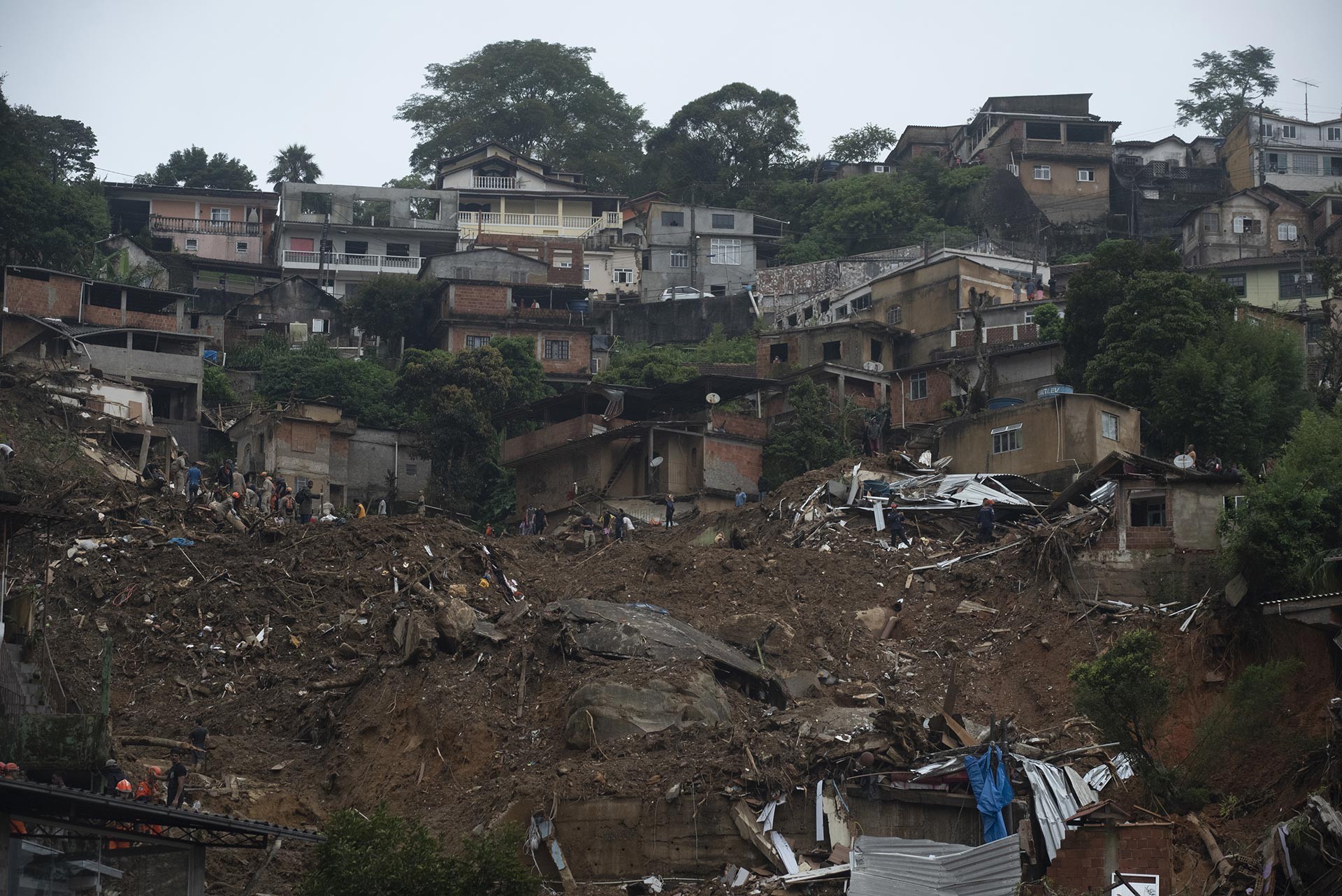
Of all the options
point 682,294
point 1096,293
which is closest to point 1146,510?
point 1096,293

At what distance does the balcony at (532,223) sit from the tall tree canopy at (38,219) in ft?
53.7

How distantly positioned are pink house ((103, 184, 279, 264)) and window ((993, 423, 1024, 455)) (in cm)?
3749

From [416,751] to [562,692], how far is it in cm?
257

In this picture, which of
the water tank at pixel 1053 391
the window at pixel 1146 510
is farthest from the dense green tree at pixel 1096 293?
the window at pixel 1146 510

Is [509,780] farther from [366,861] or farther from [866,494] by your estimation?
[866,494]

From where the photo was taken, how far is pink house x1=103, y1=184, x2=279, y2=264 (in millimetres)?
67125

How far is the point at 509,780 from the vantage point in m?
24.3

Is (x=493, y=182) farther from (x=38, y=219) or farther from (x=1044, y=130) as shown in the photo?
(x=1044, y=130)

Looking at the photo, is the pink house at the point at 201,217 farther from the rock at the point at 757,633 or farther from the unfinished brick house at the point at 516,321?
the rock at the point at 757,633

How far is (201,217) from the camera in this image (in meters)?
68.0

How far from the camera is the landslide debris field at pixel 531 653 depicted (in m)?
24.5

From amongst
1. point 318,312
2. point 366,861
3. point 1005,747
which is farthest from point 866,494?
point 318,312

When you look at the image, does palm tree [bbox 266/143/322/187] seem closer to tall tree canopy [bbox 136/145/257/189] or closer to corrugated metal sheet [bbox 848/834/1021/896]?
tall tree canopy [bbox 136/145/257/189]

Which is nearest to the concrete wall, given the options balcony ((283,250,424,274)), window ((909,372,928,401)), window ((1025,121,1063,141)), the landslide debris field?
balcony ((283,250,424,274))
